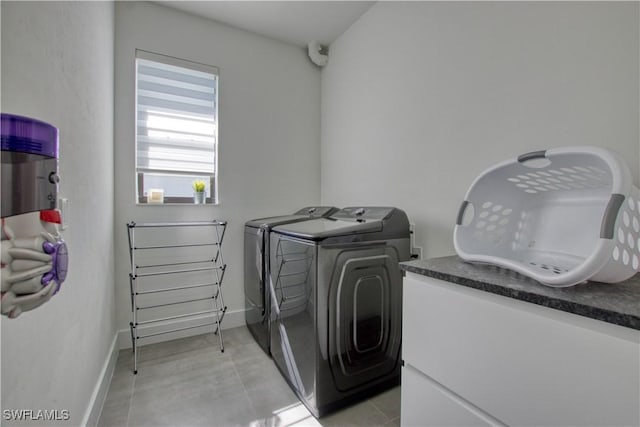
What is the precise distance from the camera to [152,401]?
163 cm

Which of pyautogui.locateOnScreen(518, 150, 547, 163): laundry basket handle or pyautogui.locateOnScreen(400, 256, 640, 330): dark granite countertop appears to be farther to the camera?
pyautogui.locateOnScreen(518, 150, 547, 163): laundry basket handle

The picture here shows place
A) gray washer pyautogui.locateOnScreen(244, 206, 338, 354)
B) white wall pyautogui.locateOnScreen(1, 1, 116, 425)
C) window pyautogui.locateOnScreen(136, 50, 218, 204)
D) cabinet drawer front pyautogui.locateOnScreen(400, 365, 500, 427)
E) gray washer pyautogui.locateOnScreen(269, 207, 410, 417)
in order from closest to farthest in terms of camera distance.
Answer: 1. white wall pyautogui.locateOnScreen(1, 1, 116, 425)
2. cabinet drawer front pyautogui.locateOnScreen(400, 365, 500, 427)
3. gray washer pyautogui.locateOnScreen(269, 207, 410, 417)
4. gray washer pyautogui.locateOnScreen(244, 206, 338, 354)
5. window pyautogui.locateOnScreen(136, 50, 218, 204)

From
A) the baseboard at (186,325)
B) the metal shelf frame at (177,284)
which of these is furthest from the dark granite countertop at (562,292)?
the baseboard at (186,325)

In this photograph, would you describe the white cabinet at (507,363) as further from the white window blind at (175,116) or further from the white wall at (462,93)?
the white window blind at (175,116)

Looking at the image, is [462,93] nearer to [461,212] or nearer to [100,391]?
[461,212]

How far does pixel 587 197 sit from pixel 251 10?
106 inches

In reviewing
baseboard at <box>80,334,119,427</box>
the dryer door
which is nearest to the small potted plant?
baseboard at <box>80,334,119,427</box>

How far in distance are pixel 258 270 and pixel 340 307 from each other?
0.91m

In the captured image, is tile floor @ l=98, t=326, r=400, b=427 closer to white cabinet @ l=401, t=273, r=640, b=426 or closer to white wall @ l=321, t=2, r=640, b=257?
white cabinet @ l=401, t=273, r=640, b=426

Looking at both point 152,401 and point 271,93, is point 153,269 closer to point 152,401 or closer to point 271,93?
point 152,401

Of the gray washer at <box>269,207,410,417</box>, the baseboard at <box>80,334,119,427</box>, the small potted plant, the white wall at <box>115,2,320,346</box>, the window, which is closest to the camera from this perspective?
the baseboard at <box>80,334,119,427</box>

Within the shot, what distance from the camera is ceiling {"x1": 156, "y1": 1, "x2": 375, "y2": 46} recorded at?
228 cm

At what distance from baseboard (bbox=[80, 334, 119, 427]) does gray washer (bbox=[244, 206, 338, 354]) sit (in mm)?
1011

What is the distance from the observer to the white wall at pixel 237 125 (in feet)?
7.25
